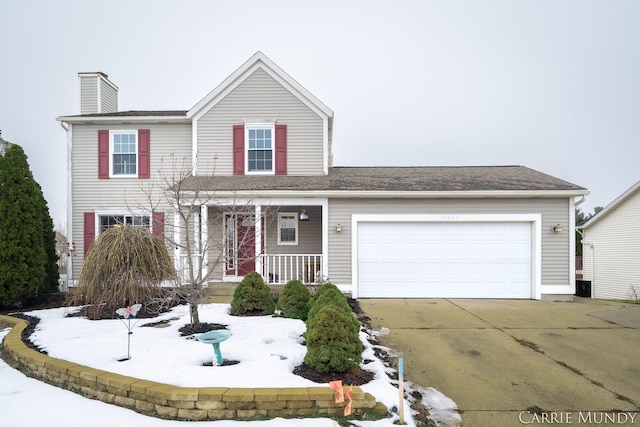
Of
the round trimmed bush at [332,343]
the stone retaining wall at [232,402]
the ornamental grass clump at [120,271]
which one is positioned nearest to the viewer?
the stone retaining wall at [232,402]

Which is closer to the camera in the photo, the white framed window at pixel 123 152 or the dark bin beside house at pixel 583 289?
the white framed window at pixel 123 152

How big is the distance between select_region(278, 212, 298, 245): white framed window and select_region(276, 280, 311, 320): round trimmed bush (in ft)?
15.1

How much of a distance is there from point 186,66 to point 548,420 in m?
22.9

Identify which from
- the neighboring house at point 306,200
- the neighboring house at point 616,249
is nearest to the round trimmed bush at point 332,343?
the neighboring house at point 306,200

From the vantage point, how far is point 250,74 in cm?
1089

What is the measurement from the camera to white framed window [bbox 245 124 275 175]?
1095 cm

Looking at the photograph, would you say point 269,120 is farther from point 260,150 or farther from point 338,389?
point 338,389

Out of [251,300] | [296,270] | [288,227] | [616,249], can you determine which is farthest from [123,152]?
[616,249]

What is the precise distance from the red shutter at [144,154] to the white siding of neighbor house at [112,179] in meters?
0.12

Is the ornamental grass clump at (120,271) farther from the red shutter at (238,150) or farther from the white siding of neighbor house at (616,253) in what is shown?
the white siding of neighbor house at (616,253)

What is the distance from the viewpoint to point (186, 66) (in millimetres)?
20719

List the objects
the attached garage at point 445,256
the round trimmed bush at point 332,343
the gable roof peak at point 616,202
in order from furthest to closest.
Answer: the gable roof peak at point 616,202
the attached garage at point 445,256
the round trimmed bush at point 332,343

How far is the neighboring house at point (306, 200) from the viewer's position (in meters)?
9.29

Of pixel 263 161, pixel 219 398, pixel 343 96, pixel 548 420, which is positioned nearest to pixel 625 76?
pixel 343 96
